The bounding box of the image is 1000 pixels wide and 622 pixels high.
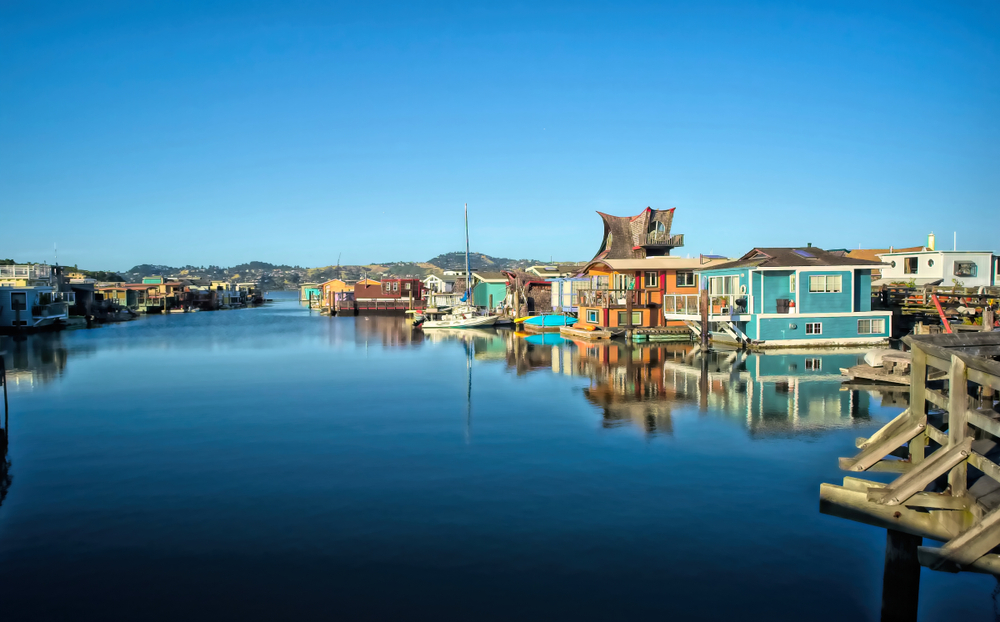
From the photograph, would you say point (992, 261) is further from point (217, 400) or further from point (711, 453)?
point (217, 400)

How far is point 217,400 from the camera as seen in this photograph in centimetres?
2602

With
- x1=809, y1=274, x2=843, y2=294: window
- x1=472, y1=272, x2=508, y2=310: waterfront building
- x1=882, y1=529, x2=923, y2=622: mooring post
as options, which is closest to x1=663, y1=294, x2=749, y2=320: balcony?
x1=809, y1=274, x2=843, y2=294: window

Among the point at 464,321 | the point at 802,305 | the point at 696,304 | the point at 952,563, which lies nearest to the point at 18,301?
the point at 464,321

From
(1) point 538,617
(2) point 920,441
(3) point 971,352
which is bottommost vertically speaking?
(1) point 538,617

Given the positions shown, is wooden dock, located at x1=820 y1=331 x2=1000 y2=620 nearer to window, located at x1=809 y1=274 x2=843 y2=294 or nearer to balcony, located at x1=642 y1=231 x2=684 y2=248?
window, located at x1=809 y1=274 x2=843 y2=294

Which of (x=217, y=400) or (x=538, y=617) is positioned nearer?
(x=538, y=617)

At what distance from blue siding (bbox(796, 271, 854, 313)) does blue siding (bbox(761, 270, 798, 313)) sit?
594 millimetres

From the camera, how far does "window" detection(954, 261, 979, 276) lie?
48531 mm

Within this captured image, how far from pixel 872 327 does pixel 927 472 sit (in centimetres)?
3467

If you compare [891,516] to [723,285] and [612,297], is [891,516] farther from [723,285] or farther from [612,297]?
[612,297]

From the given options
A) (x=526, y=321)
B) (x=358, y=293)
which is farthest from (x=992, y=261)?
(x=358, y=293)

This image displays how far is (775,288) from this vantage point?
38469mm

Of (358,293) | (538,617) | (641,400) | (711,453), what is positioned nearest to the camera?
(538,617)

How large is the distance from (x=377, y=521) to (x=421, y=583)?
2.67 m
